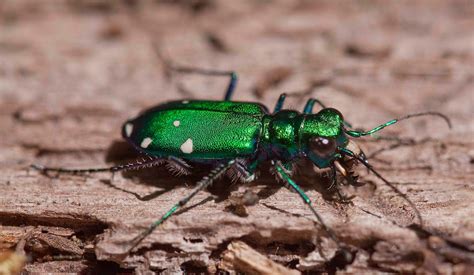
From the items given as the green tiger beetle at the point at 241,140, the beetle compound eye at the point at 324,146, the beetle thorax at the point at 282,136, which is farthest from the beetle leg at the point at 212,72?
the beetle compound eye at the point at 324,146

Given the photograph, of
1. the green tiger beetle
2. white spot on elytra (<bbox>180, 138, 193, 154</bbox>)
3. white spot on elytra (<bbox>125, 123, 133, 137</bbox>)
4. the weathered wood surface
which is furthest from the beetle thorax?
white spot on elytra (<bbox>125, 123, 133, 137</bbox>)

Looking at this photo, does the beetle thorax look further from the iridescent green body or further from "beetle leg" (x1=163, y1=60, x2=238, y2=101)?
"beetle leg" (x1=163, y1=60, x2=238, y2=101)

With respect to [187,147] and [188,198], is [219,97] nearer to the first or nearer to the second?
[187,147]

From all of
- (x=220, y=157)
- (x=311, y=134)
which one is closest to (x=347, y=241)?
(x=311, y=134)

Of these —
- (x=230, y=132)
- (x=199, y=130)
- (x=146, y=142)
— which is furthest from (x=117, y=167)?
(x=230, y=132)

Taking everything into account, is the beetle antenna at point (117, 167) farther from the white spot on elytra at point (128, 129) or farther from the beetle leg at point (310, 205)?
the beetle leg at point (310, 205)
